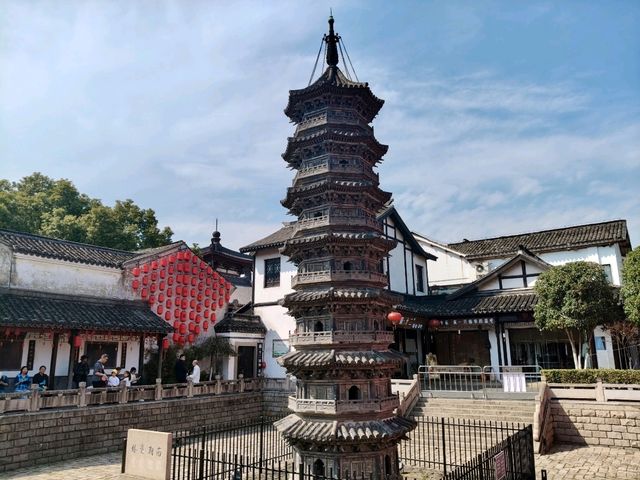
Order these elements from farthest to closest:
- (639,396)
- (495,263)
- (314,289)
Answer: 1. (495,263)
2. (639,396)
3. (314,289)

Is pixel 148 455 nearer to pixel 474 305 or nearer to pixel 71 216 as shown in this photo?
pixel 474 305

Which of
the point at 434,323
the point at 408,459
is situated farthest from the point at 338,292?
the point at 434,323

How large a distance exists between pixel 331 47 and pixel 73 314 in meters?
14.6

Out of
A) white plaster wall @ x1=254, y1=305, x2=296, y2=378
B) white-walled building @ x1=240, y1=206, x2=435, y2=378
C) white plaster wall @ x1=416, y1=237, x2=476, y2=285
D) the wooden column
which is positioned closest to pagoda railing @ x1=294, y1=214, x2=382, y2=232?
the wooden column

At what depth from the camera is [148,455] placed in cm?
1122

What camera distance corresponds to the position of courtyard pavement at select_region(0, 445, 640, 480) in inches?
510

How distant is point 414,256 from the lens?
30.8 meters

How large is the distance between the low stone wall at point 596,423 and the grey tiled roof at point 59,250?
20235 millimetres

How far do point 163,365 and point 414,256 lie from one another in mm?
16749

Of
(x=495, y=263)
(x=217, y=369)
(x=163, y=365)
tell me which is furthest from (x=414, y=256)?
(x=163, y=365)

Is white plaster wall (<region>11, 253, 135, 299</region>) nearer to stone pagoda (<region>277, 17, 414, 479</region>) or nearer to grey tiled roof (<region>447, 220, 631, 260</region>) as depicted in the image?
stone pagoda (<region>277, 17, 414, 479</region>)

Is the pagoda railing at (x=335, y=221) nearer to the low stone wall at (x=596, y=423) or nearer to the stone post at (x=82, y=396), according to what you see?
the stone post at (x=82, y=396)

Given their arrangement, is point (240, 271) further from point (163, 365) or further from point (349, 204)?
point (349, 204)

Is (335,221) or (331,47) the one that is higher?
(331,47)
